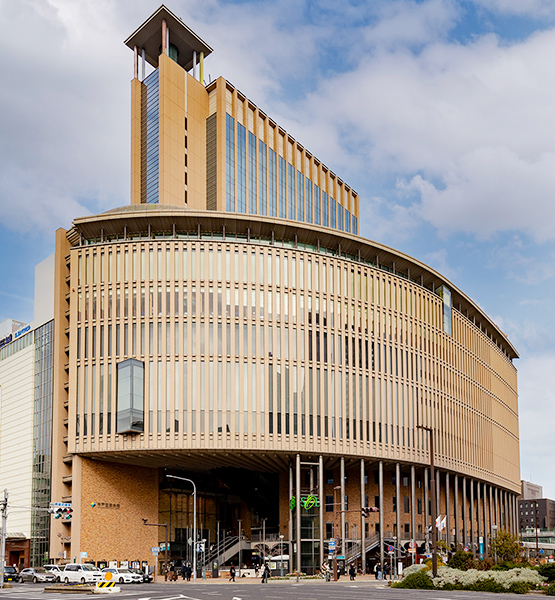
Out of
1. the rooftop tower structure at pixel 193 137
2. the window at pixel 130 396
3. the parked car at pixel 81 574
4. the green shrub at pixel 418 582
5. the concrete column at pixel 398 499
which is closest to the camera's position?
the green shrub at pixel 418 582

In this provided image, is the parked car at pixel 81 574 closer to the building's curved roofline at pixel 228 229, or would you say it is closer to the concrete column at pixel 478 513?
the building's curved roofline at pixel 228 229

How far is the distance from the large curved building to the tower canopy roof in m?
39.9

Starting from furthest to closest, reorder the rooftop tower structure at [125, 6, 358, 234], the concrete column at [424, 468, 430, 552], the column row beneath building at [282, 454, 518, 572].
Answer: the rooftop tower structure at [125, 6, 358, 234] < the concrete column at [424, 468, 430, 552] < the column row beneath building at [282, 454, 518, 572]

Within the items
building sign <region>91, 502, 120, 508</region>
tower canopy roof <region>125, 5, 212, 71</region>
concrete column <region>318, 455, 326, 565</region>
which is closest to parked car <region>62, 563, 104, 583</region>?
building sign <region>91, 502, 120, 508</region>

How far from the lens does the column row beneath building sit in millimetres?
77938

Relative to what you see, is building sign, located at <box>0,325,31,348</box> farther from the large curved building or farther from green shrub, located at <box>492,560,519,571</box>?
green shrub, located at <box>492,560,519,571</box>

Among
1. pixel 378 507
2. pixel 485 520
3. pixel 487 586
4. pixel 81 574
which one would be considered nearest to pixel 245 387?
pixel 81 574

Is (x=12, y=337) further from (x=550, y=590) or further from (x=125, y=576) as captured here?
(x=550, y=590)

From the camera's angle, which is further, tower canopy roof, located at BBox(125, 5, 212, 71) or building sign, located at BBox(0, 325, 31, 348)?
tower canopy roof, located at BBox(125, 5, 212, 71)

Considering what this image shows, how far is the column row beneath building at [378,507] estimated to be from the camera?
3068 inches

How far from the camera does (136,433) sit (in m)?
75.4

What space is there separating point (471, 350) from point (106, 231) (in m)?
53.9

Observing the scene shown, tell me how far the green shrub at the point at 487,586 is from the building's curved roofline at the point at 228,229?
43.9 meters

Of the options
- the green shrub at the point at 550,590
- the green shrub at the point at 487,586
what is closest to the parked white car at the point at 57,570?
the green shrub at the point at 487,586
